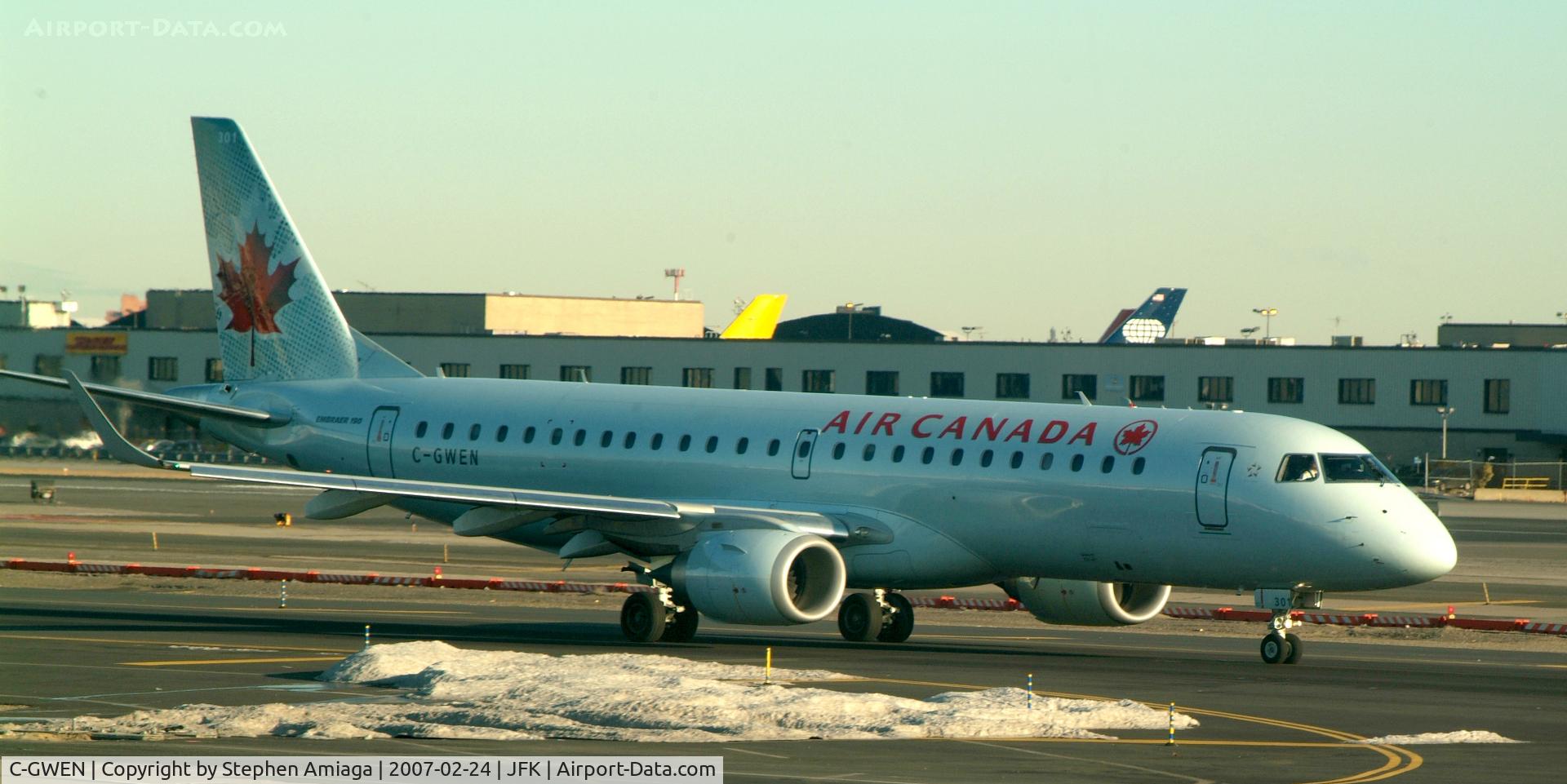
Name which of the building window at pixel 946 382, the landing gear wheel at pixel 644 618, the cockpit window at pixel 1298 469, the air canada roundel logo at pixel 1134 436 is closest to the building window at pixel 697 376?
the building window at pixel 946 382

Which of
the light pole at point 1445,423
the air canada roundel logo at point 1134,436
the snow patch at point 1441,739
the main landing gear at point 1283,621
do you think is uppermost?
the light pole at point 1445,423

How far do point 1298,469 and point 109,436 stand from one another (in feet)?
62.1

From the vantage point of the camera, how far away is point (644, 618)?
34094mm

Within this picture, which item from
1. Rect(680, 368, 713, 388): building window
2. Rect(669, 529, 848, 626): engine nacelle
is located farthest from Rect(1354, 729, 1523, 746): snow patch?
Rect(680, 368, 713, 388): building window

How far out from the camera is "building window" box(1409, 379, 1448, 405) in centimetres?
10156

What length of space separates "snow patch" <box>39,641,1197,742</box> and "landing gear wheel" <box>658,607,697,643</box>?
8.92 metres

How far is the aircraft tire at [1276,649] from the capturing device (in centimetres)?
3103

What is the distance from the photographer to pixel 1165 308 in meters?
146

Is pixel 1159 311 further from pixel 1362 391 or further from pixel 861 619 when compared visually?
pixel 861 619

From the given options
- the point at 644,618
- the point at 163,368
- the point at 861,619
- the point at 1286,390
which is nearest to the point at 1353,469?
the point at 861,619

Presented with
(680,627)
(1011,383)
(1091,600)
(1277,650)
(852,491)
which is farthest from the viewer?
(1011,383)

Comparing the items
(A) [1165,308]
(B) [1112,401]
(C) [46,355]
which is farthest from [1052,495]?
(A) [1165,308]

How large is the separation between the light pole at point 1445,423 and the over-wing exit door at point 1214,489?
73608 millimetres

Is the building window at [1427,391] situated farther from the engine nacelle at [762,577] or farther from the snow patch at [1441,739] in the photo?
the snow patch at [1441,739]
